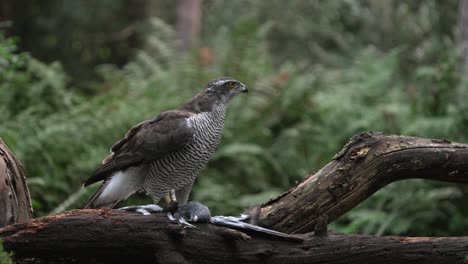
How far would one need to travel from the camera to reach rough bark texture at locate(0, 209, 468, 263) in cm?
394

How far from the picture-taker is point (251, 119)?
9.30 metres

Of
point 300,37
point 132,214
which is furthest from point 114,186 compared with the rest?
point 300,37

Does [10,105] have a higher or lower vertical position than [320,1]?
lower

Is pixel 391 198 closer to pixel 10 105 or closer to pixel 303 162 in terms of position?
pixel 303 162

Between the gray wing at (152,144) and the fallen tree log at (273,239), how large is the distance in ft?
3.07

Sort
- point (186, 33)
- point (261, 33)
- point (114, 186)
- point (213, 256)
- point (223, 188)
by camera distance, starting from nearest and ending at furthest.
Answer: point (213, 256)
point (114, 186)
point (223, 188)
point (261, 33)
point (186, 33)

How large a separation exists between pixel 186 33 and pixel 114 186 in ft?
32.0

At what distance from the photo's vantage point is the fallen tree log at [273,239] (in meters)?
3.95

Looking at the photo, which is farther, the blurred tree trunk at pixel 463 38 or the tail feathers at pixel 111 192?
the blurred tree trunk at pixel 463 38

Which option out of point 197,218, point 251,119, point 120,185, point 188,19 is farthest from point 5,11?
point 197,218

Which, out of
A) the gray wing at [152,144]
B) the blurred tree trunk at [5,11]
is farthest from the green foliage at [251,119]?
the blurred tree trunk at [5,11]

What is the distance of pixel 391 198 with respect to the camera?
27.3ft

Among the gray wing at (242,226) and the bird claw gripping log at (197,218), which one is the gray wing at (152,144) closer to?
the bird claw gripping log at (197,218)

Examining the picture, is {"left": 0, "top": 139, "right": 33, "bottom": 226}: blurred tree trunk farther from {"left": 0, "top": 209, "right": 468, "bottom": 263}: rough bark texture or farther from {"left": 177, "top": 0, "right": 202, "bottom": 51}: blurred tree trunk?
{"left": 177, "top": 0, "right": 202, "bottom": 51}: blurred tree trunk
